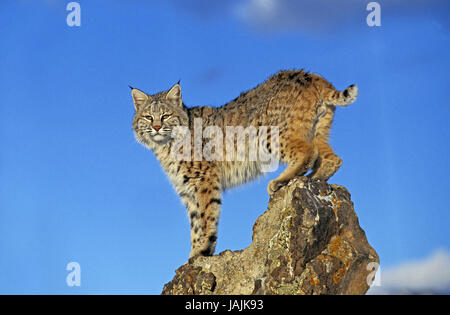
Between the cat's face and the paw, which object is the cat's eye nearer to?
the cat's face

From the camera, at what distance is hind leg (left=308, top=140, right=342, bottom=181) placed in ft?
28.4

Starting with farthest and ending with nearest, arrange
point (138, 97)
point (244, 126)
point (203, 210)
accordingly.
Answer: point (138, 97) → point (244, 126) → point (203, 210)

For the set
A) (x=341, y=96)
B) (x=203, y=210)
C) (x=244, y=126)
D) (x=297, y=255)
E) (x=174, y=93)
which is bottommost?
(x=297, y=255)

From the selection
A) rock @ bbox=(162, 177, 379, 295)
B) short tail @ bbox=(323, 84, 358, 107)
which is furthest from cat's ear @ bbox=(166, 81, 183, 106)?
rock @ bbox=(162, 177, 379, 295)

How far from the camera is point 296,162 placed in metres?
8.45

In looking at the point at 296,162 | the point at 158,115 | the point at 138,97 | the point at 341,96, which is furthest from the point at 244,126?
the point at 138,97

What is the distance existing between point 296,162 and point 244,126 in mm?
1579

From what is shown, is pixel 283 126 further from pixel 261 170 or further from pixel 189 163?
pixel 189 163

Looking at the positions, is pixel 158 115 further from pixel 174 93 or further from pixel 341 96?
pixel 341 96

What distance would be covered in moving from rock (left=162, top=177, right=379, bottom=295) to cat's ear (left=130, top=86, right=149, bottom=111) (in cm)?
401

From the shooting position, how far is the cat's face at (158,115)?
389 inches

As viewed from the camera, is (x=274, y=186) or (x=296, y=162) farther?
(x=296, y=162)

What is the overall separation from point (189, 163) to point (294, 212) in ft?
10.6
